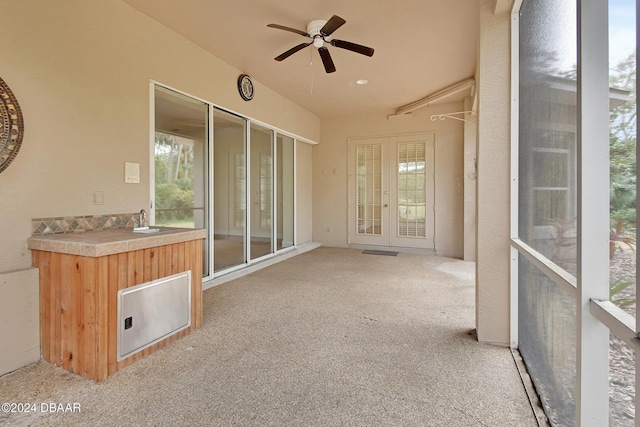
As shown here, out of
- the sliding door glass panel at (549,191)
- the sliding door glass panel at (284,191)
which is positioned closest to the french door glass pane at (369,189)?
the sliding door glass panel at (284,191)

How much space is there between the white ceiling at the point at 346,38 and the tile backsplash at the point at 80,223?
6.54 ft

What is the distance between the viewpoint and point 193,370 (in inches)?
77.9

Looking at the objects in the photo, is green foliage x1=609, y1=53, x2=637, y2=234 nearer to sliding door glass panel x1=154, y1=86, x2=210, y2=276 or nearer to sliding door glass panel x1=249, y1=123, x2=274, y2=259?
sliding door glass panel x1=154, y1=86, x2=210, y2=276

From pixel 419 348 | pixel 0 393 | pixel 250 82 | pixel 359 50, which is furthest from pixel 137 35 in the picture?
pixel 419 348

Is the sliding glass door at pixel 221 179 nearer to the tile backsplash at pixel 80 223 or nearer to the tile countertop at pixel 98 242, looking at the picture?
the tile backsplash at pixel 80 223

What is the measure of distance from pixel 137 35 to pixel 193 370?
3049mm

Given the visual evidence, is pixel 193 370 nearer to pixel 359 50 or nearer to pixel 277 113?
pixel 359 50

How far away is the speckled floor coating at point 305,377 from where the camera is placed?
5.13 feet

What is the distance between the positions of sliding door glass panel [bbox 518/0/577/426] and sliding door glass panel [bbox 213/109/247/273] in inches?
137

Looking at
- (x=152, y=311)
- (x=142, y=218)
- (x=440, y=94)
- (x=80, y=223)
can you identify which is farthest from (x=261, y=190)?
(x=440, y=94)

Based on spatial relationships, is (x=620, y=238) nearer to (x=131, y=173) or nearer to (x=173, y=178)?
(x=131, y=173)

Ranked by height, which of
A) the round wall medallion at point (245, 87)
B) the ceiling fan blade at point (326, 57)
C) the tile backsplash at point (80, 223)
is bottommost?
the tile backsplash at point (80, 223)

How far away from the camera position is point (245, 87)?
14.5ft

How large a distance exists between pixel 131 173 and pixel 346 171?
4634 mm
